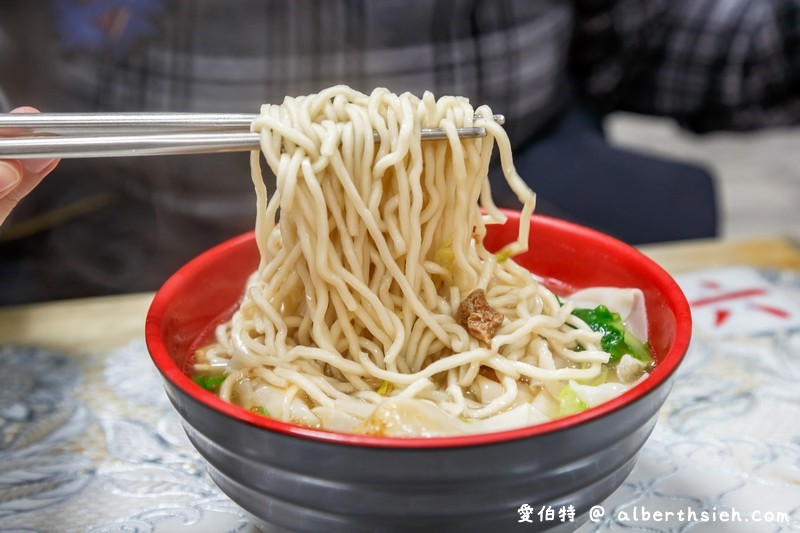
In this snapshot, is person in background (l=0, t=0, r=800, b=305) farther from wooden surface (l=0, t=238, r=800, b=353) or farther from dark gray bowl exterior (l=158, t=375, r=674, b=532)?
dark gray bowl exterior (l=158, t=375, r=674, b=532)

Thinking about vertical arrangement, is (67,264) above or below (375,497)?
below

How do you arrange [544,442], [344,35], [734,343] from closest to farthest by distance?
1. [544,442]
2. [734,343]
3. [344,35]

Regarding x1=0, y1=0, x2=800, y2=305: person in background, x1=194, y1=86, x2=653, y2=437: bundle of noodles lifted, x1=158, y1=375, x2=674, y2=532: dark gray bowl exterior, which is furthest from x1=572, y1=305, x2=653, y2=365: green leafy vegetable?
x1=0, y1=0, x2=800, y2=305: person in background

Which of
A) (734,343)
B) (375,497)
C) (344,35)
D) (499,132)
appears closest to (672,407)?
(734,343)

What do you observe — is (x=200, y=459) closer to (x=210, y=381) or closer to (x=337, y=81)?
(x=210, y=381)

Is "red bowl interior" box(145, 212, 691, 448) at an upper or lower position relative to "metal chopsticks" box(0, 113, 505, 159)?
lower

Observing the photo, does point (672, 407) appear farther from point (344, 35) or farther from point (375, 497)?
point (344, 35)

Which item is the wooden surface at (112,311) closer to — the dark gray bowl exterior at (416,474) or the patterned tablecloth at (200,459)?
the patterned tablecloth at (200,459)

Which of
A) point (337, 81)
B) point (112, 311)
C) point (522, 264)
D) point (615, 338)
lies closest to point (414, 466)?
point (615, 338)
